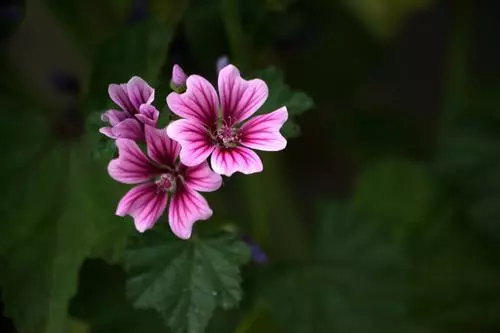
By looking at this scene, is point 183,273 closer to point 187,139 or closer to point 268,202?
point 187,139

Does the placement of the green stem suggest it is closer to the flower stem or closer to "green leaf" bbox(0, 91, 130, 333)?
"green leaf" bbox(0, 91, 130, 333)

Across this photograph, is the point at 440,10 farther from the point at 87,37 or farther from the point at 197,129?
the point at 197,129

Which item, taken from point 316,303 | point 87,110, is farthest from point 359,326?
point 87,110

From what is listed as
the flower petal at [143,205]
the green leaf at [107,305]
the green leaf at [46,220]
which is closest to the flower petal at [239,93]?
the flower petal at [143,205]

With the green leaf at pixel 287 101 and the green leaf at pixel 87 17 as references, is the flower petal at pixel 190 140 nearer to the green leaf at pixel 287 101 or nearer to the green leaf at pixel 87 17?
the green leaf at pixel 287 101

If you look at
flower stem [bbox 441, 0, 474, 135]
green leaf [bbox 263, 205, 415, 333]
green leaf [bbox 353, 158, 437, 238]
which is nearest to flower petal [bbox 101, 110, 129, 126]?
green leaf [bbox 263, 205, 415, 333]

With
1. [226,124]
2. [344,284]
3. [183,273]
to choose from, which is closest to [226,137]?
[226,124]

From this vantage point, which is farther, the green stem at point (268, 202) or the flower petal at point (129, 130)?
the green stem at point (268, 202)
